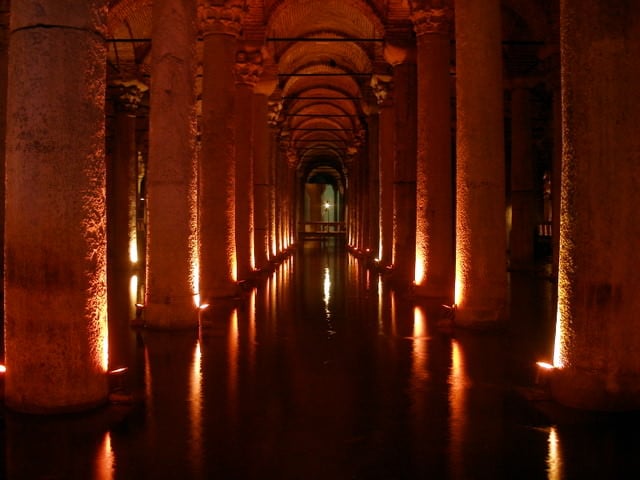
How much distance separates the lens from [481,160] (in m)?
8.76

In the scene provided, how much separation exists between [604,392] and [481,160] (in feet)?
13.9

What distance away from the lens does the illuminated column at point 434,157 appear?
11.8 meters

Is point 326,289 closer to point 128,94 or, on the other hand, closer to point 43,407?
point 43,407

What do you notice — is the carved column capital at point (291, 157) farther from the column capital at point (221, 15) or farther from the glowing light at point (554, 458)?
the glowing light at point (554, 458)

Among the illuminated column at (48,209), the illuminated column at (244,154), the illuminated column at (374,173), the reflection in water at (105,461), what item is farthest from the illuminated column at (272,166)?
the reflection in water at (105,461)

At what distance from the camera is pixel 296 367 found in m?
6.84

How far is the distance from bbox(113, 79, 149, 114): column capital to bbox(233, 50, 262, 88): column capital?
630 cm

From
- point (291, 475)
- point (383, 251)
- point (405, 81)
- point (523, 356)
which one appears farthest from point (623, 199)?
point (383, 251)

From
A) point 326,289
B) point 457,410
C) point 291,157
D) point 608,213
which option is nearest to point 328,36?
point 326,289

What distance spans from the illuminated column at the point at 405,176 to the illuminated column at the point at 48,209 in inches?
416

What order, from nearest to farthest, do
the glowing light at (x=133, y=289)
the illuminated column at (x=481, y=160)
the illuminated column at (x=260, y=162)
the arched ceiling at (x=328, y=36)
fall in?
the illuminated column at (x=481, y=160) → the glowing light at (x=133, y=289) → the arched ceiling at (x=328, y=36) → the illuminated column at (x=260, y=162)

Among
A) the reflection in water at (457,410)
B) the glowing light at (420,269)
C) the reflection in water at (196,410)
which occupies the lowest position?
the reflection in water at (457,410)

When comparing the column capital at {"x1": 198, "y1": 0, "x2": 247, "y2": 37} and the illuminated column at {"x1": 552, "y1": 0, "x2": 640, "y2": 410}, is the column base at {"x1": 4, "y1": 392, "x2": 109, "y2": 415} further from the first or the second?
the column capital at {"x1": 198, "y1": 0, "x2": 247, "y2": 37}

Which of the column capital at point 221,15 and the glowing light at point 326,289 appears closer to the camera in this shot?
the column capital at point 221,15
